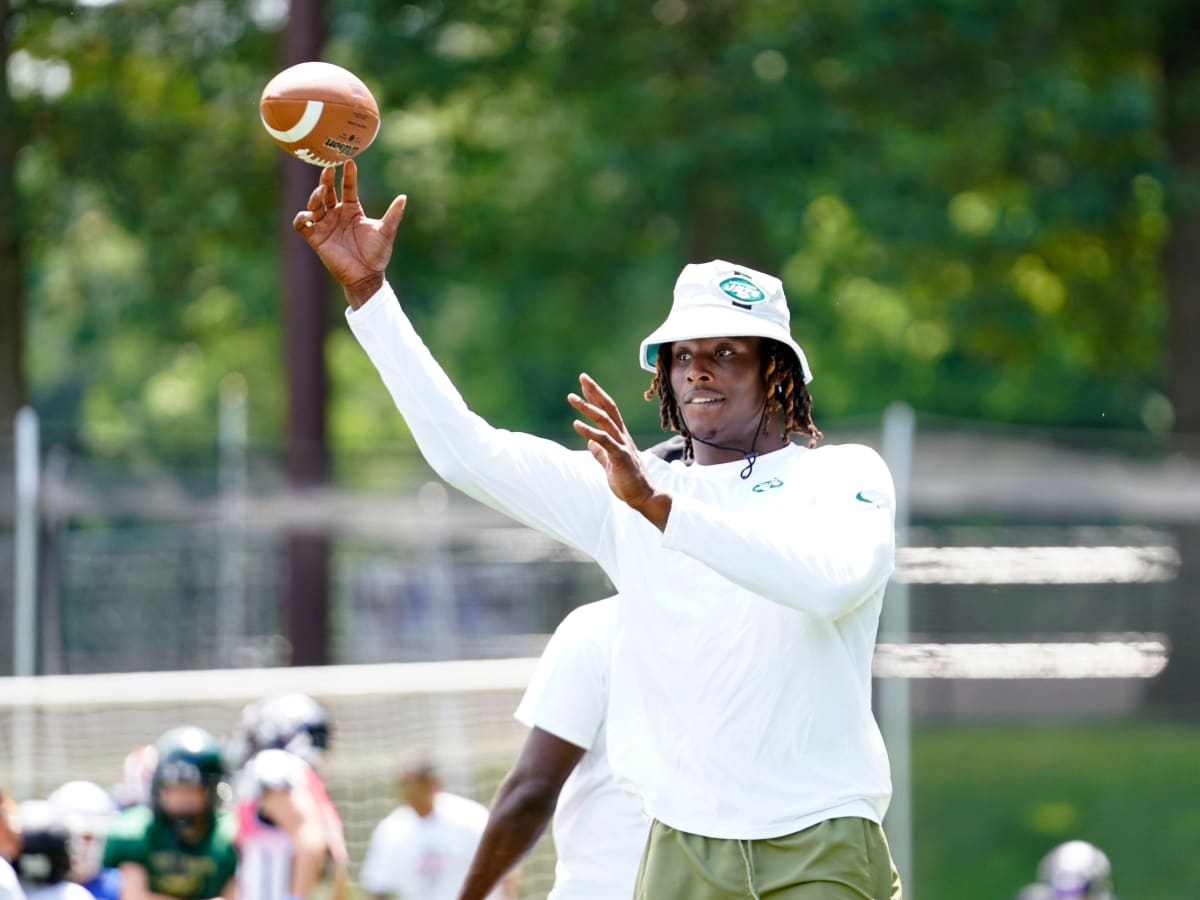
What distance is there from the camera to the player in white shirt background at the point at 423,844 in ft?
25.3

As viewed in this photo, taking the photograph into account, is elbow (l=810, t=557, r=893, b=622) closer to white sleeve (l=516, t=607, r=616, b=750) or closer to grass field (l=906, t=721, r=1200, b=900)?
white sleeve (l=516, t=607, r=616, b=750)

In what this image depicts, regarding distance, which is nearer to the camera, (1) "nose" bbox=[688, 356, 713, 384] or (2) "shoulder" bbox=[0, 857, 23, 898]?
(1) "nose" bbox=[688, 356, 713, 384]

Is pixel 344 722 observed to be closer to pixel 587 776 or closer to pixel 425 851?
pixel 425 851

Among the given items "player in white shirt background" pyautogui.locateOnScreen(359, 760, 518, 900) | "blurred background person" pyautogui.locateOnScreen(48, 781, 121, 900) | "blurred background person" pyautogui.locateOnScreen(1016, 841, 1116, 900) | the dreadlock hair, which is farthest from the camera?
"blurred background person" pyautogui.locateOnScreen(1016, 841, 1116, 900)

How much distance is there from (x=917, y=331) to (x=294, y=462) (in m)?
17.1

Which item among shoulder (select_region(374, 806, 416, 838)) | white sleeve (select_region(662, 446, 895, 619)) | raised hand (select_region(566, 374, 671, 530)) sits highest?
raised hand (select_region(566, 374, 671, 530))

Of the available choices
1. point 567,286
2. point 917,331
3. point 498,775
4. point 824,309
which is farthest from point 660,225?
point 498,775

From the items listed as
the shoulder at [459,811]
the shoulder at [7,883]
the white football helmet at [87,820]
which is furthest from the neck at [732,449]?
the shoulder at [459,811]

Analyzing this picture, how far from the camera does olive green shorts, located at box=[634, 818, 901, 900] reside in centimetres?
354

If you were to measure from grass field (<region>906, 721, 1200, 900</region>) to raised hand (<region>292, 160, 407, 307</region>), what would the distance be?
362 inches

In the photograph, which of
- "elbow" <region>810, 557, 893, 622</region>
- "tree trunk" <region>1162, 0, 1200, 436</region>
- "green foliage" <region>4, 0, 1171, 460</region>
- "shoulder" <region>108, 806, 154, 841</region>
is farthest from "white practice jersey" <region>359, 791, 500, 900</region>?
"tree trunk" <region>1162, 0, 1200, 436</region>

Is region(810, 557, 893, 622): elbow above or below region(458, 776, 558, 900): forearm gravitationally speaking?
above

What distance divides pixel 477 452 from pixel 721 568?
60 centimetres

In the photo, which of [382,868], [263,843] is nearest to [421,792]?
[382,868]
